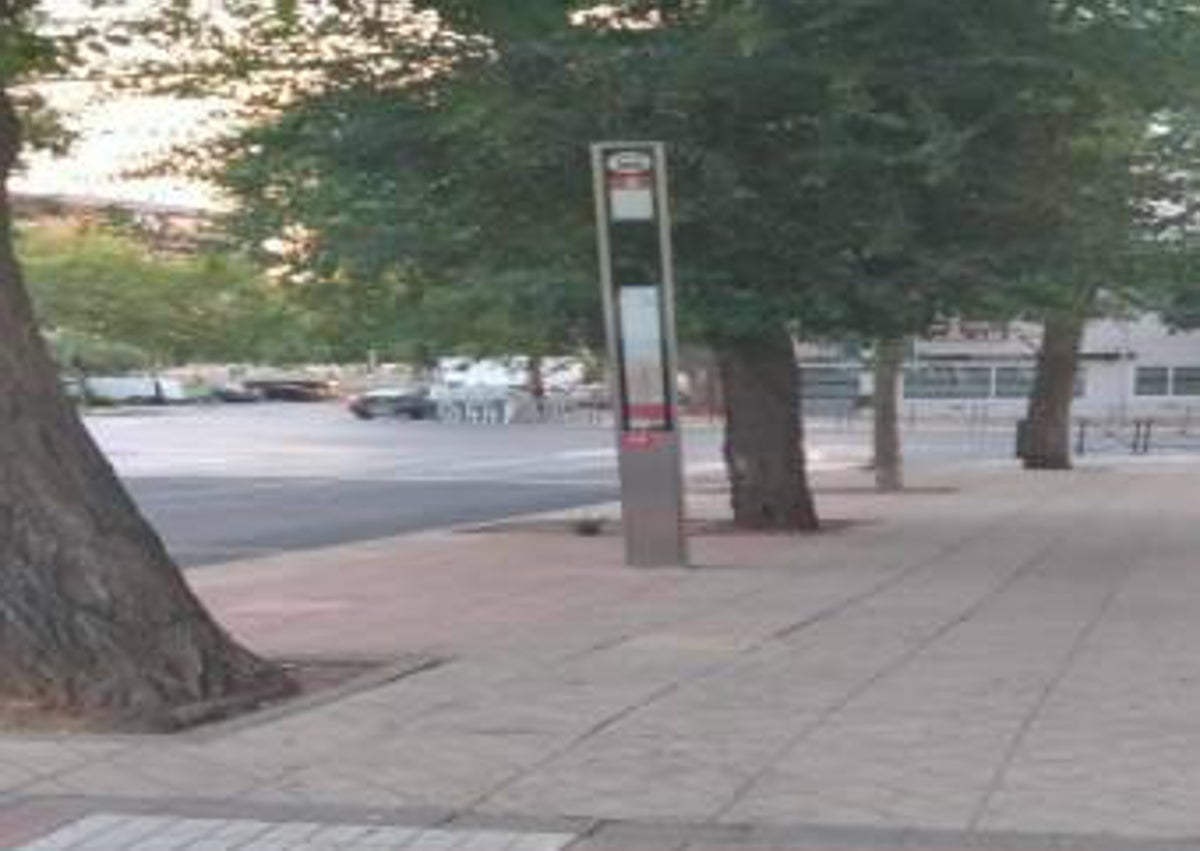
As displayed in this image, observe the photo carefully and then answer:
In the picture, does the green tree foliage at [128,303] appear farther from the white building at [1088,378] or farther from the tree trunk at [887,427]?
the tree trunk at [887,427]

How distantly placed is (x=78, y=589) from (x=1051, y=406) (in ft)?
104

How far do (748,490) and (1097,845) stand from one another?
50.5ft

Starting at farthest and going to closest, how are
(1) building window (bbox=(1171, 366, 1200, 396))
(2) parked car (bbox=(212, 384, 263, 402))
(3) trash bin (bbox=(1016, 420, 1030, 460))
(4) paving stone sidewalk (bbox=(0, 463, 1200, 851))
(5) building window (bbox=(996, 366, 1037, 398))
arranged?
(2) parked car (bbox=(212, 384, 263, 402)) < (5) building window (bbox=(996, 366, 1037, 398)) < (1) building window (bbox=(1171, 366, 1200, 396)) < (3) trash bin (bbox=(1016, 420, 1030, 460)) < (4) paving stone sidewalk (bbox=(0, 463, 1200, 851))

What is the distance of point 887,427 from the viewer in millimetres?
32500

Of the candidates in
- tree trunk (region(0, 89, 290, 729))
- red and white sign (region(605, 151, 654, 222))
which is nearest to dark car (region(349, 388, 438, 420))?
red and white sign (region(605, 151, 654, 222))

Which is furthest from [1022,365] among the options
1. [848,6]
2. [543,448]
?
[848,6]

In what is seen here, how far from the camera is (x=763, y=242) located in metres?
19.8

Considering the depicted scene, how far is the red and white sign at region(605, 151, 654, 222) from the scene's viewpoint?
17.5 meters

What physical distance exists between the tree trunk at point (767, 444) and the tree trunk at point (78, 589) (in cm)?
1208

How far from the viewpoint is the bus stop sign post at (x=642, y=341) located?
17.7 meters

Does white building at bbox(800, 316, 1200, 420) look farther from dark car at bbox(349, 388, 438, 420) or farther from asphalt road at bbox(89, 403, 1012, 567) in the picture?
dark car at bbox(349, 388, 438, 420)

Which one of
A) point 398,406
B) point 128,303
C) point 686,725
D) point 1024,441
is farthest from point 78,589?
point 128,303

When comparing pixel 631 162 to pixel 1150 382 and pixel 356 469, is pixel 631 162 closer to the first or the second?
pixel 356 469

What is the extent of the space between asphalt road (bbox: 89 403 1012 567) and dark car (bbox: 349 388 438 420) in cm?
587
